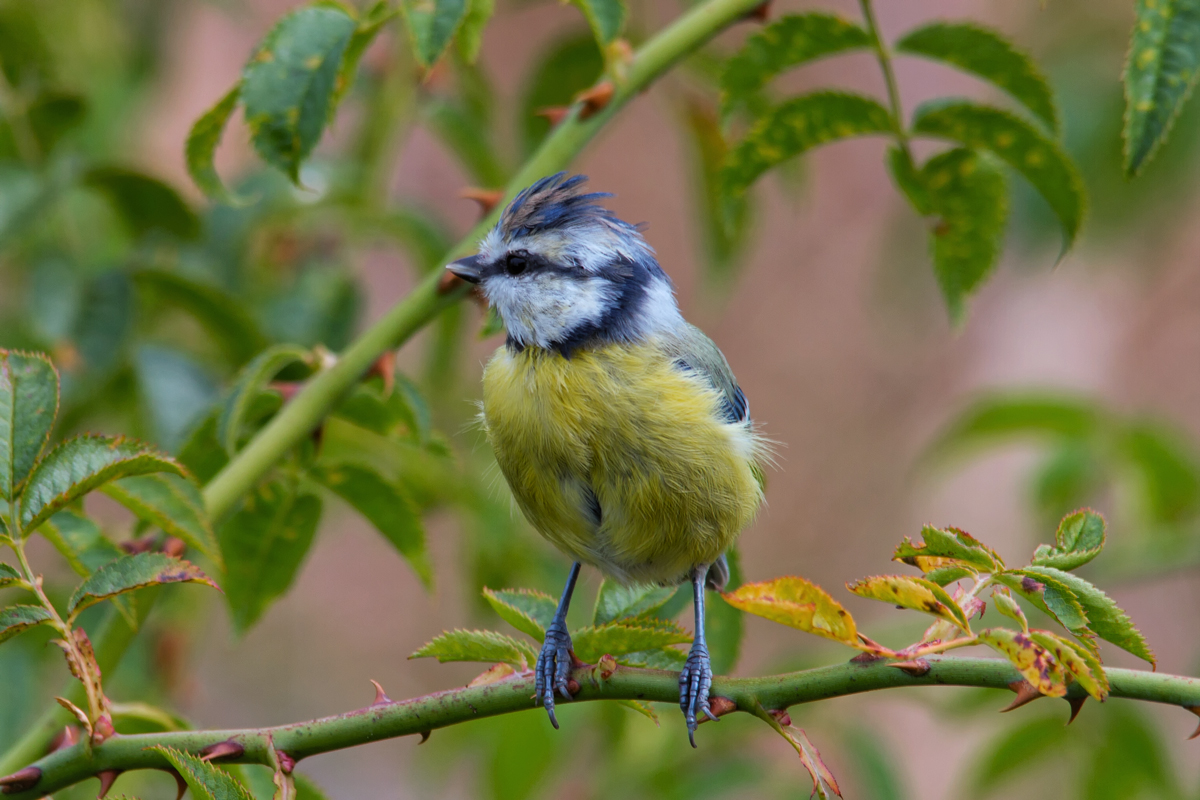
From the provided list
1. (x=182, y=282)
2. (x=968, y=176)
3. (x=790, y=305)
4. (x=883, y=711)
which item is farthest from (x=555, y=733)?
(x=790, y=305)

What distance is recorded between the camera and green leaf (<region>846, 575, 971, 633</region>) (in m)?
1.11

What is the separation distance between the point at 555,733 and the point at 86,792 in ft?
3.09

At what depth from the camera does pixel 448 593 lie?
857 cm

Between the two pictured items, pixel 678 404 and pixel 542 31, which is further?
pixel 542 31

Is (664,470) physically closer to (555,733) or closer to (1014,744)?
(555,733)

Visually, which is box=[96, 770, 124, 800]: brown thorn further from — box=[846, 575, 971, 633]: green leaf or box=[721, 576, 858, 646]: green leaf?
box=[846, 575, 971, 633]: green leaf

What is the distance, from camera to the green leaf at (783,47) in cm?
173

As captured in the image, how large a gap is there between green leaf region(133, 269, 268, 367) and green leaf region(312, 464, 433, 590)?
52cm

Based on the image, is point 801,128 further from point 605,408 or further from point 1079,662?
point 1079,662

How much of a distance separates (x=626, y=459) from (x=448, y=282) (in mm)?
419

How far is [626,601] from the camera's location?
5.21 ft

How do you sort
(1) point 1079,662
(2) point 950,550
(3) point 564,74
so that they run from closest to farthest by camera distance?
1. (1) point 1079,662
2. (2) point 950,550
3. (3) point 564,74

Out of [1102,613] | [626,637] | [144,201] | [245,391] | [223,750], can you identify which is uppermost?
[144,201]

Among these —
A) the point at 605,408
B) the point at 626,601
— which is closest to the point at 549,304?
the point at 605,408
